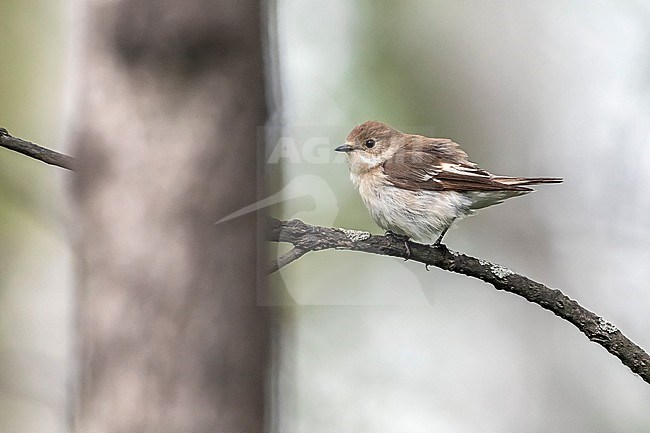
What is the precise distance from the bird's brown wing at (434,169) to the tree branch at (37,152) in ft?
5.22

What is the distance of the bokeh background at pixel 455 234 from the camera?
5.17 metres

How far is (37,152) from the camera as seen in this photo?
1.83 metres

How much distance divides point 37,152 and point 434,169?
169cm

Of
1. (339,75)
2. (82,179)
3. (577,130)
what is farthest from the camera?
(577,130)

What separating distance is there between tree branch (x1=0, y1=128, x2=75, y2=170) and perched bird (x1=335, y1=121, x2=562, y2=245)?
54.4 inches

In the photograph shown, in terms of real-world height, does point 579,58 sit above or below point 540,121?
above

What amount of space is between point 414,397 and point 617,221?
178 cm

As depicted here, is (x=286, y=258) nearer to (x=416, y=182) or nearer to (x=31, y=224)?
(x=416, y=182)

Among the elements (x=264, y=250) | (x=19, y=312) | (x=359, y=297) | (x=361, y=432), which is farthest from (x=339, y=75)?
(x=264, y=250)

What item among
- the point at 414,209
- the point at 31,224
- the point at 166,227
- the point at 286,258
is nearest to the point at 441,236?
the point at 414,209

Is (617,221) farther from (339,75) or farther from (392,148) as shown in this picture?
(392,148)

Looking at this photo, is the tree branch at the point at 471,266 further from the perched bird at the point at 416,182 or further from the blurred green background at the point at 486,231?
the blurred green background at the point at 486,231

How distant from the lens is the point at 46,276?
20.9ft

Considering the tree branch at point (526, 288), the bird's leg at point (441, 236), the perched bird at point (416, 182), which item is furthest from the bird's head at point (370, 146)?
the tree branch at point (526, 288)
